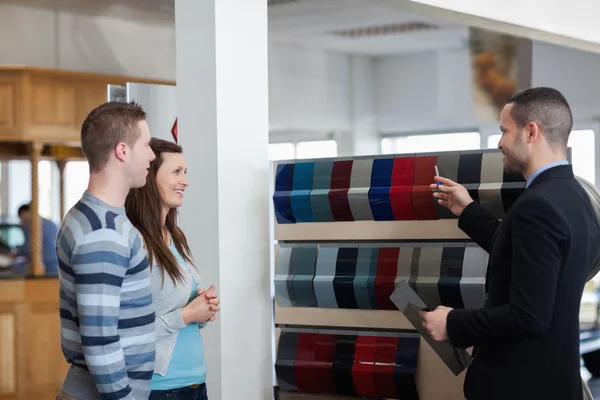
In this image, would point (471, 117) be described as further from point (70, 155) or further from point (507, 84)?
point (70, 155)

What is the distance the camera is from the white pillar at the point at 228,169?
3.20 metres

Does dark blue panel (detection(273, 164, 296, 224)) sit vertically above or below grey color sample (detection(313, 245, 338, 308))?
above

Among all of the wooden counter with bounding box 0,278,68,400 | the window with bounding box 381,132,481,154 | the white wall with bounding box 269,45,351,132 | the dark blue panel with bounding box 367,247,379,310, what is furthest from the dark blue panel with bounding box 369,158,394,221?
the window with bounding box 381,132,481,154

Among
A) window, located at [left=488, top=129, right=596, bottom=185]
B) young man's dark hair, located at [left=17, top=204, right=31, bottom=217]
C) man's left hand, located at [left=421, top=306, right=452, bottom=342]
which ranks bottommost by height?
man's left hand, located at [left=421, top=306, right=452, bottom=342]

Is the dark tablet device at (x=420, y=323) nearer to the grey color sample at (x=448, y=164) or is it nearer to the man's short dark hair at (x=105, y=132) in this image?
the grey color sample at (x=448, y=164)

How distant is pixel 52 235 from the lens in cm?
725

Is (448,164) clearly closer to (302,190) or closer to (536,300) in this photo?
(302,190)

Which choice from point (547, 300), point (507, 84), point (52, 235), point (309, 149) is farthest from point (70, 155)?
point (547, 300)

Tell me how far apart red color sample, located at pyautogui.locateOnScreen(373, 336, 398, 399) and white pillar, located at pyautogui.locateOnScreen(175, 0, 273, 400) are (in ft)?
1.52

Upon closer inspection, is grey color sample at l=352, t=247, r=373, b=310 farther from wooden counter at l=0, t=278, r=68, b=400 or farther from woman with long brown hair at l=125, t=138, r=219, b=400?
wooden counter at l=0, t=278, r=68, b=400

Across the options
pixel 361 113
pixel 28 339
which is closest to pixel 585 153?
pixel 361 113

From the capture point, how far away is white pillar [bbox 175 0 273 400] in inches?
126

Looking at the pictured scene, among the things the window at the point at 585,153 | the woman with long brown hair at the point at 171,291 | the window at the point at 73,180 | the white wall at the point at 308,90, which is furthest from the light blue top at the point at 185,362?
the window at the point at 585,153

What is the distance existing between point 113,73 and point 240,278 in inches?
202
